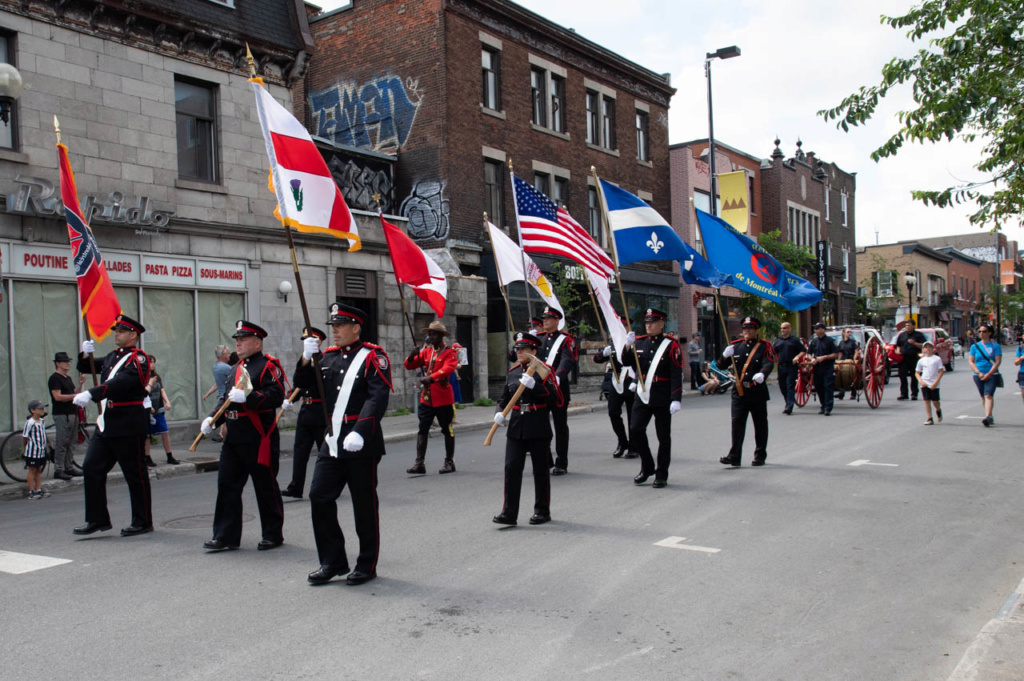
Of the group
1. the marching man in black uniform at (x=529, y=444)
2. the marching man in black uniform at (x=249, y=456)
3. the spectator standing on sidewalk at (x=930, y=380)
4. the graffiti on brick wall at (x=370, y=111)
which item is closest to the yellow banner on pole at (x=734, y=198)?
the graffiti on brick wall at (x=370, y=111)

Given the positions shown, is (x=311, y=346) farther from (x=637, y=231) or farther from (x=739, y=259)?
(x=739, y=259)

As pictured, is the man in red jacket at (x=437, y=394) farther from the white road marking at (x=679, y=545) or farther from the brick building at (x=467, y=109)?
the brick building at (x=467, y=109)

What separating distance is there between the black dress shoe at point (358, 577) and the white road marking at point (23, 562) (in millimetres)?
2477

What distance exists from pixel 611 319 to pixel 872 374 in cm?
1065

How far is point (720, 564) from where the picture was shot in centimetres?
629

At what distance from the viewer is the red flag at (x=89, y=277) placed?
976 cm

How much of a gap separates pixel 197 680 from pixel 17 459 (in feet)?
28.1

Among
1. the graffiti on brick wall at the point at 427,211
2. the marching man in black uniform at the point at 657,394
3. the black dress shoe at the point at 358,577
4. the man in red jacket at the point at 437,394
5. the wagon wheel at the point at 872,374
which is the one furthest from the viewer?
the graffiti on brick wall at the point at 427,211

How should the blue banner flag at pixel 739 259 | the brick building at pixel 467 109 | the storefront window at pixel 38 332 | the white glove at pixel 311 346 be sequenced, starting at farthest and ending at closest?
the brick building at pixel 467 109, the storefront window at pixel 38 332, the blue banner flag at pixel 739 259, the white glove at pixel 311 346

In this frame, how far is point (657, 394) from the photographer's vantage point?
979 centimetres

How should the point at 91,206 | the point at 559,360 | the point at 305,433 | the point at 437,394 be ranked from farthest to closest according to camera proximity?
the point at 91,206
the point at 437,394
the point at 559,360
the point at 305,433

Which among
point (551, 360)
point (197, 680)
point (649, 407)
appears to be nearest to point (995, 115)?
point (649, 407)

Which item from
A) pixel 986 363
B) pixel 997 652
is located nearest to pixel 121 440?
pixel 997 652

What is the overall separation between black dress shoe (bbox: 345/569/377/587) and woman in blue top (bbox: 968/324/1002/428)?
40.1ft
